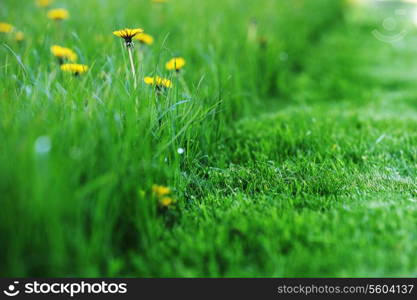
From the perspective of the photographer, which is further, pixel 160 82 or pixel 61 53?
pixel 61 53

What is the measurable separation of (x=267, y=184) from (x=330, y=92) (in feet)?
6.58

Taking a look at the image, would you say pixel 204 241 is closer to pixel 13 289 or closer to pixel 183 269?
pixel 183 269

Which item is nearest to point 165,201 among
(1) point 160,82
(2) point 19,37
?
(1) point 160,82

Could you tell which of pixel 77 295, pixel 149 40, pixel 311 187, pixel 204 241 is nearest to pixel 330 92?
pixel 149 40

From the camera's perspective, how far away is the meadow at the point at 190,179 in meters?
1.23

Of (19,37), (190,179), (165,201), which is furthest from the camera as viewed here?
(19,37)

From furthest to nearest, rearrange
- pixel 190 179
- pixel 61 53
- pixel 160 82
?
pixel 61 53, pixel 160 82, pixel 190 179

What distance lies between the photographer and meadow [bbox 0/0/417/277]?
1229mm

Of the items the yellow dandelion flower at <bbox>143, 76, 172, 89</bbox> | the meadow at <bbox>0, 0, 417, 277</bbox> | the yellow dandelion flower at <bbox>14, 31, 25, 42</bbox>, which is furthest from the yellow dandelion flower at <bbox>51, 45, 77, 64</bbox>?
the yellow dandelion flower at <bbox>14, 31, 25, 42</bbox>

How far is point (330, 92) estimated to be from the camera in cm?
355

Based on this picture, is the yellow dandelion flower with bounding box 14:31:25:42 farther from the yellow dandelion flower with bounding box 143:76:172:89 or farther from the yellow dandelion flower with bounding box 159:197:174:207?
the yellow dandelion flower with bounding box 159:197:174:207

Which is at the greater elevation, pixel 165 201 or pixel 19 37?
pixel 19 37

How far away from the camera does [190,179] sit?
5.94 feet

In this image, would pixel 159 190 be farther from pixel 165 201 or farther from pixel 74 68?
pixel 74 68
